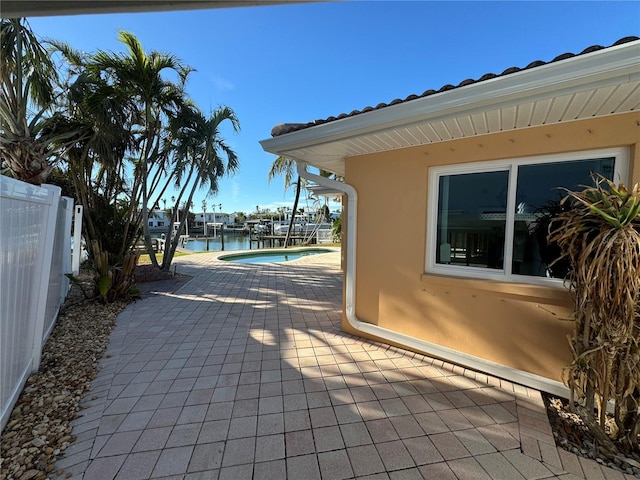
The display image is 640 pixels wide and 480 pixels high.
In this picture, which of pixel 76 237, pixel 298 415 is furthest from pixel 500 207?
pixel 76 237

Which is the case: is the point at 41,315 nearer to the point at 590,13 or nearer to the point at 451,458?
the point at 451,458

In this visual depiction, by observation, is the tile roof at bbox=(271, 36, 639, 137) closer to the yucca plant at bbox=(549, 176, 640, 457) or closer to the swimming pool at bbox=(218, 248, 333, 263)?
the yucca plant at bbox=(549, 176, 640, 457)

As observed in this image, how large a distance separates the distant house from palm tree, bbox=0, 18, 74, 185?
664cm

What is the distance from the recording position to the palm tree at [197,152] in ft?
28.0

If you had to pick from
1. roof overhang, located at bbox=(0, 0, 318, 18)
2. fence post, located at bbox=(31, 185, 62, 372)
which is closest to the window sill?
roof overhang, located at bbox=(0, 0, 318, 18)

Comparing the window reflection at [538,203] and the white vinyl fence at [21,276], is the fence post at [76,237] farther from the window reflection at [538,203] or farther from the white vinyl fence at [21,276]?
the window reflection at [538,203]

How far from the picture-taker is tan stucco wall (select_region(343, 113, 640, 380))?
9.02 ft

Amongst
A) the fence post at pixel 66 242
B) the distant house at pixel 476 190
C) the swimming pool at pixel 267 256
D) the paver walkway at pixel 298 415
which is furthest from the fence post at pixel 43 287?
the swimming pool at pixel 267 256

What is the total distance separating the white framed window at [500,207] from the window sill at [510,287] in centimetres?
9

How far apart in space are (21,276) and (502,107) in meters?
4.79

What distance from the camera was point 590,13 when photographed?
10.1ft

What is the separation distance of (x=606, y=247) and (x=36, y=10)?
3616 mm

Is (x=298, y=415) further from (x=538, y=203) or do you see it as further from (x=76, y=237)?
(x=76, y=237)

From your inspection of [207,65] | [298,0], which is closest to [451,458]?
[298,0]
